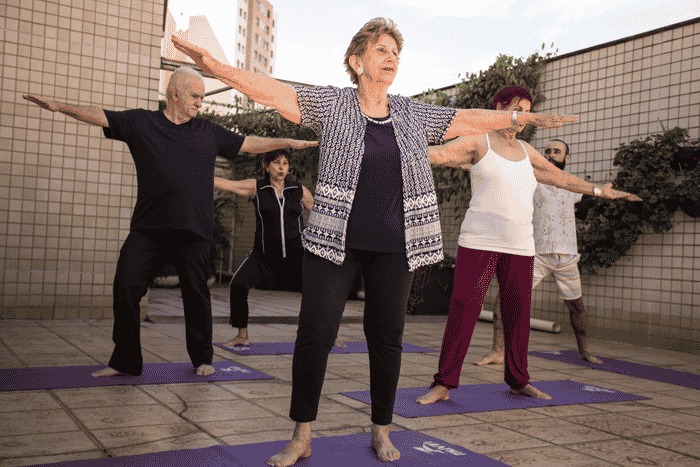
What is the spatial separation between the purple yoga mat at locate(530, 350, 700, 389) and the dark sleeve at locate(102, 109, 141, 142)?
12.7 feet

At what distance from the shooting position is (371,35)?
8.95ft

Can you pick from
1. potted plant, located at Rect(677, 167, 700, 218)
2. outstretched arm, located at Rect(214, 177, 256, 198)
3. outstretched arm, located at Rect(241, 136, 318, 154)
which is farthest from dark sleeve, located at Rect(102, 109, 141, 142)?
potted plant, located at Rect(677, 167, 700, 218)

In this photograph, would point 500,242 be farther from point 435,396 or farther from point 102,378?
point 102,378

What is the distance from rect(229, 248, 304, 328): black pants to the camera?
5473 mm

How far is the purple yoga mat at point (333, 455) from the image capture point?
2.55 metres

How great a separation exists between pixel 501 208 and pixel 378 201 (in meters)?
1.60

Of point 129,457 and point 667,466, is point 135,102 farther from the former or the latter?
point 667,466

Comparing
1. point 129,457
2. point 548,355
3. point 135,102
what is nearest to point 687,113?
point 548,355

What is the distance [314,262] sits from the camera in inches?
105

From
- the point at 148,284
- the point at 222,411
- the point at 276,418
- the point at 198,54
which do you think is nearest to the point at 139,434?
the point at 222,411

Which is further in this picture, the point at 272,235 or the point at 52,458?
the point at 272,235

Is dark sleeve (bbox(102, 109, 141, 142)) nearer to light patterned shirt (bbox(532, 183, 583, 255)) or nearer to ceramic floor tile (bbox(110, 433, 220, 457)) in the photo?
ceramic floor tile (bbox(110, 433, 220, 457))

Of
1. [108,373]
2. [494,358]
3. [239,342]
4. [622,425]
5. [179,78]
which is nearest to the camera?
[622,425]

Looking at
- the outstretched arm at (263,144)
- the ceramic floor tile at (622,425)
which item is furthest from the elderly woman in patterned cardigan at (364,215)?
the outstretched arm at (263,144)
